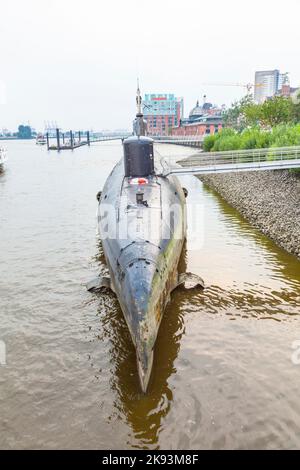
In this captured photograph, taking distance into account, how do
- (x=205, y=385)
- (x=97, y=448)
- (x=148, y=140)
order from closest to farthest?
(x=97, y=448) < (x=205, y=385) < (x=148, y=140)

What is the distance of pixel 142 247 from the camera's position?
Answer: 39.1 ft

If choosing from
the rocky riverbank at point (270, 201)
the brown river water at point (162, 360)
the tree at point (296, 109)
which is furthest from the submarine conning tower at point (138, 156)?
the tree at point (296, 109)

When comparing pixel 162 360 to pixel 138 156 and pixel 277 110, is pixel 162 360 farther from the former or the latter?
pixel 277 110

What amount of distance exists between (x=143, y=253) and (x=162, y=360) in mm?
3305

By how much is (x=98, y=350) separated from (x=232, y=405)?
4.50 m

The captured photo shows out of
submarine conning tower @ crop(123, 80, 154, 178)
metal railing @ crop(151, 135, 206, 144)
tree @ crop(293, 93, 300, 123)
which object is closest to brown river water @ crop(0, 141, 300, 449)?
submarine conning tower @ crop(123, 80, 154, 178)

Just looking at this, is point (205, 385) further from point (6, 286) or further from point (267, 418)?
point (6, 286)

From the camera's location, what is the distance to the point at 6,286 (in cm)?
1684

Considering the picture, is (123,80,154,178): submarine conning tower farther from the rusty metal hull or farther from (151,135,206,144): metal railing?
(151,135,206,144): metal railing

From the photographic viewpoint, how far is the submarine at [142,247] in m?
9.76

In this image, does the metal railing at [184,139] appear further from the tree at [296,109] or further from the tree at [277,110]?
the tree at [277,110]

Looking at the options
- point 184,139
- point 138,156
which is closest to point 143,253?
point 138,156

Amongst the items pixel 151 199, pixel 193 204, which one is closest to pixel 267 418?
pixel 151 199

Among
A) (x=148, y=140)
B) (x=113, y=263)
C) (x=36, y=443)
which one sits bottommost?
(x=36, y=443)
